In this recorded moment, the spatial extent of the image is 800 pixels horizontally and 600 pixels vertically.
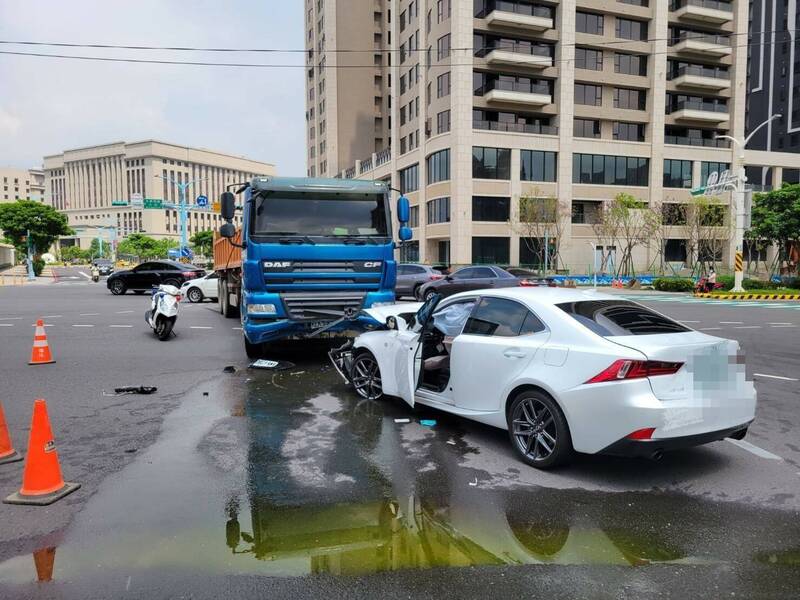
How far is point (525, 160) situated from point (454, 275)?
29.3 metres

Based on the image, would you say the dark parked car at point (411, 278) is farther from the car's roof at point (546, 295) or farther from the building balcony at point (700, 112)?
the building balcony at point (700, 112)

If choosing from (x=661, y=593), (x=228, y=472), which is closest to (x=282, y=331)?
(x=228, y=472)

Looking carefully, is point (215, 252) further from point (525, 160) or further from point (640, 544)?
point (525, 160)

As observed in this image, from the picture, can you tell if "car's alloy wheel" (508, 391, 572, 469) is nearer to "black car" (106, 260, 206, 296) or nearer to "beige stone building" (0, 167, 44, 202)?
"black car" (106, 260, 206, 296)

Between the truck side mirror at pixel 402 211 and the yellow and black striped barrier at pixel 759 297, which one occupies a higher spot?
the truck side mirror at pixel 402 211

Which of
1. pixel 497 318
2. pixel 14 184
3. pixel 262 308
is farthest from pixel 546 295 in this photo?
pixel 14 184

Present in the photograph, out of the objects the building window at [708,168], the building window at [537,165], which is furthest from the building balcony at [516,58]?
the building window at [708,168]

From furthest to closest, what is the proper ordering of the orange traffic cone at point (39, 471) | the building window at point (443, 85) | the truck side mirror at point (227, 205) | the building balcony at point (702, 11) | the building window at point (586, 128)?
the building balcony at point (702, 11) → the building window at point (586, 128) → the building window at point (443, 85) → the truck side mirror at point (227, 205) → the orange traffic cone at point (39, 471)

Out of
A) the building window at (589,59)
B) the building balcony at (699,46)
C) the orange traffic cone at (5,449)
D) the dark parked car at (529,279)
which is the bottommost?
the orange traffic cone at (5,449)

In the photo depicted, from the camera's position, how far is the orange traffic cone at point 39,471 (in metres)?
4.46

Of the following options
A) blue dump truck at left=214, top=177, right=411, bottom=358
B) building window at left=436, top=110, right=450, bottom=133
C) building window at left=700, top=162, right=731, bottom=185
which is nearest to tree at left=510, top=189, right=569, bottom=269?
building window at left=436, top=110, right=450, bottom=133

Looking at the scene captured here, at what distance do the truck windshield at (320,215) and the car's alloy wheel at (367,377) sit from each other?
9.86 ft

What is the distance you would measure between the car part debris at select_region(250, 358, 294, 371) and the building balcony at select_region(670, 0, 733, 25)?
5627 centimetres

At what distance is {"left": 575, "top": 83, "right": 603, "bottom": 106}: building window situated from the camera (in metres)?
51.2
